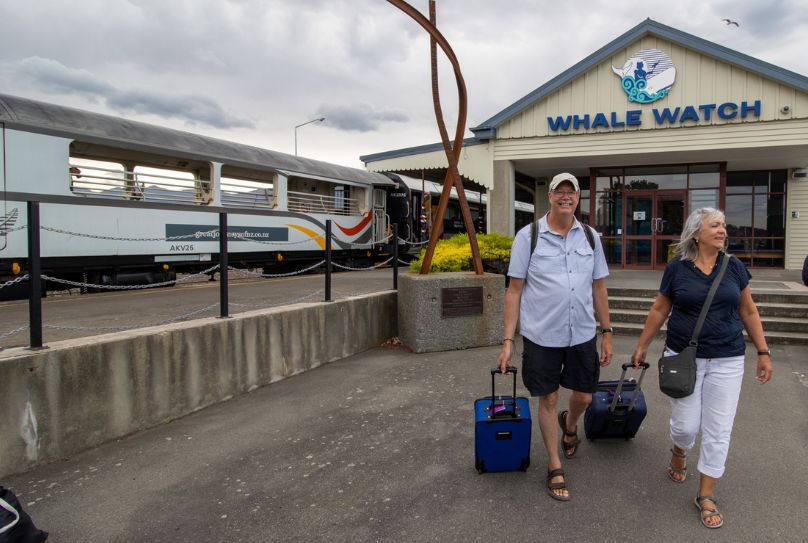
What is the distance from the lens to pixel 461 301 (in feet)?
22.8

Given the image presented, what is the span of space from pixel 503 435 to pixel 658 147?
33.2 feet

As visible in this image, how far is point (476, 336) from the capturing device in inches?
277

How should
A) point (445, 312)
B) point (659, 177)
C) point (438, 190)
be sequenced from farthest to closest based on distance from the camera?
point (438, 190)
point (659, 177)
point (445, 312)

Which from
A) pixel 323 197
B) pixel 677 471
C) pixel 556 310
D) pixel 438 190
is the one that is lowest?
pixel 677 471

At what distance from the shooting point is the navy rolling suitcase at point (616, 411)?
12.2 ft

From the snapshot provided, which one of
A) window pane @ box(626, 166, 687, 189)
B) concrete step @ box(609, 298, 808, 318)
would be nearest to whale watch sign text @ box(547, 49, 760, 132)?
window pane @ box(626, 166, 687, 189)

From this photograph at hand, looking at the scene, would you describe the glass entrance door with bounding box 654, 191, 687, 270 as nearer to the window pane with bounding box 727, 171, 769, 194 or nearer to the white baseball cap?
the window pane with bounding box 727, 171, 769, 194

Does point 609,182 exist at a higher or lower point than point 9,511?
higher

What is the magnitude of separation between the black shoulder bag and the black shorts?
1.33 feet

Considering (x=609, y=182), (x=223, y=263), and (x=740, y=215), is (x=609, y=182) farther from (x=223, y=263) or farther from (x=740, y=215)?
(x=223, y=263)

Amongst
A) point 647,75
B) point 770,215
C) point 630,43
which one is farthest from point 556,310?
point 770,215

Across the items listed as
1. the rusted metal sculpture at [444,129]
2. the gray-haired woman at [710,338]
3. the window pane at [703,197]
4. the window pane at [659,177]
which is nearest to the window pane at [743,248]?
the window pane at [703,197]

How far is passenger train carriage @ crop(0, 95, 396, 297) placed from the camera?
27.5 feet

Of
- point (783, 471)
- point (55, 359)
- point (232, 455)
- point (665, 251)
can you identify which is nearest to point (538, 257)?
point (783, 471)
